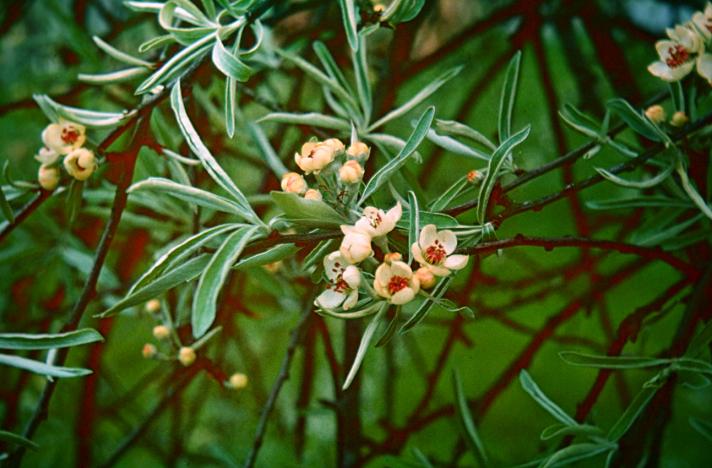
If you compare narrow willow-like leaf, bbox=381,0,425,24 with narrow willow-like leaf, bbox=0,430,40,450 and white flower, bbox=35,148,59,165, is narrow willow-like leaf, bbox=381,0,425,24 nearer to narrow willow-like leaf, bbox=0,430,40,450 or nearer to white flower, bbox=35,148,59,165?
white flower, bbox=35,148,59,165

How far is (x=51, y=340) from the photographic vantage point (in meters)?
0.86

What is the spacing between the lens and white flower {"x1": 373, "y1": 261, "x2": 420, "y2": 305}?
712 mm

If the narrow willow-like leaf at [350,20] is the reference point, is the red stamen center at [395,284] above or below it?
below

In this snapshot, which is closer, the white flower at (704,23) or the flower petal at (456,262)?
the flower petal at (456,262)

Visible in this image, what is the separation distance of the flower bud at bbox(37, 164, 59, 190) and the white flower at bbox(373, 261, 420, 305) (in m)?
0.47

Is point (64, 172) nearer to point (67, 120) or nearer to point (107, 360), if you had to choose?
point (67, 120)

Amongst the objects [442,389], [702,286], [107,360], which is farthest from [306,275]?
[107,360]

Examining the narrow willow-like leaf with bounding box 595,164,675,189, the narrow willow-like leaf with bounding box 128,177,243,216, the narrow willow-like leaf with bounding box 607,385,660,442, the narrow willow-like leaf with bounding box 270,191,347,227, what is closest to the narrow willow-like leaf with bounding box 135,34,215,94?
the narrow willow-like leaf with bounding box 128,177,243,216

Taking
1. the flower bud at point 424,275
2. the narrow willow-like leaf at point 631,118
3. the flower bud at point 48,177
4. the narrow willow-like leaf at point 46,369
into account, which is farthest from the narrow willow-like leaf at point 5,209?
the narrow willow-like leaf at point 631,118

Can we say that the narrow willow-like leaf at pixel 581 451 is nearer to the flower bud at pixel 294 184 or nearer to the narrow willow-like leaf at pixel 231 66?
the flower bud at pixel 294 184

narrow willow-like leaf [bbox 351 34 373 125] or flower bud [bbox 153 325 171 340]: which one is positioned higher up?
narrow willow-like leaf [bbox 351 34 373 125]

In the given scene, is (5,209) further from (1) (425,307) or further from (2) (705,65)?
(2) (705,65)

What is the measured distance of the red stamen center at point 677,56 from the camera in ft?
A: 3.00

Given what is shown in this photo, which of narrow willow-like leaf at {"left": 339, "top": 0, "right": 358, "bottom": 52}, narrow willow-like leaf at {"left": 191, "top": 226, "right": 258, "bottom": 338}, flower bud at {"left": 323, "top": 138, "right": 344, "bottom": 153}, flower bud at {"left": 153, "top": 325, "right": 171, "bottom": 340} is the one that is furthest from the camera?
flower bud at {"left": 153, "top": 325, "right": 171, "bottom": 340}
